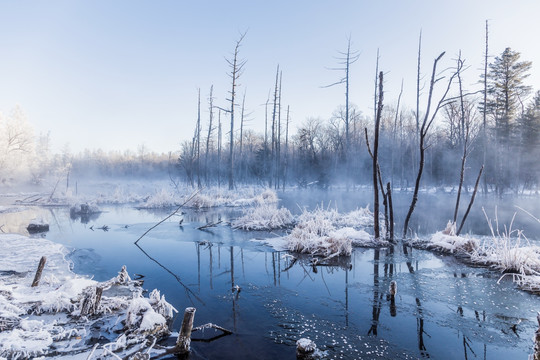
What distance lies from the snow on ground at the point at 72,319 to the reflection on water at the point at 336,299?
566mm

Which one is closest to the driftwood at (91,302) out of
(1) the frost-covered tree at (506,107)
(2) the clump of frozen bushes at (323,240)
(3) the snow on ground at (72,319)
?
(3) the snow on ground at (72,319)

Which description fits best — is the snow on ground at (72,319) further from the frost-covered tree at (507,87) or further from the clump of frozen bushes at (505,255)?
the frost-covered tree at (507,87)

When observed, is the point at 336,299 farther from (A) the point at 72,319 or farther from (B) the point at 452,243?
(B) the point at 452,243

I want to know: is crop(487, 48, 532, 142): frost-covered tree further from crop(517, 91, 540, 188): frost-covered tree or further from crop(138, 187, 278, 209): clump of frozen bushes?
crop(138, 187, 278, 209): clump of frozen bushes

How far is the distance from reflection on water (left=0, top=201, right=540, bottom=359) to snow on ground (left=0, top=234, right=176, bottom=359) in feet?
1.86

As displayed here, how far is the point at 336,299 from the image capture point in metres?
4.69

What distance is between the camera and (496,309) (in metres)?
4.15

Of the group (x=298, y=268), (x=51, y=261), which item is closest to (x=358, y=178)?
(x=298, y=268)

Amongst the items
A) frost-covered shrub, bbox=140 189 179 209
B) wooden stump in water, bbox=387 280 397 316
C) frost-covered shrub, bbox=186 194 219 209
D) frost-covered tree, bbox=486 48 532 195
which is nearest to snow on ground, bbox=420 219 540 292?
wooden stump in water, bbox=387 280 397 316

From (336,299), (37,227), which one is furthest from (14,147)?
(336,299)

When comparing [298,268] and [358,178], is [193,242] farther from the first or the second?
[358,178]

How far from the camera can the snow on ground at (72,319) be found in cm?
312

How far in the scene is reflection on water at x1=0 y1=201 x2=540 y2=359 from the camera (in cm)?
332

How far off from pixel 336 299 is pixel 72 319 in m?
3.77
